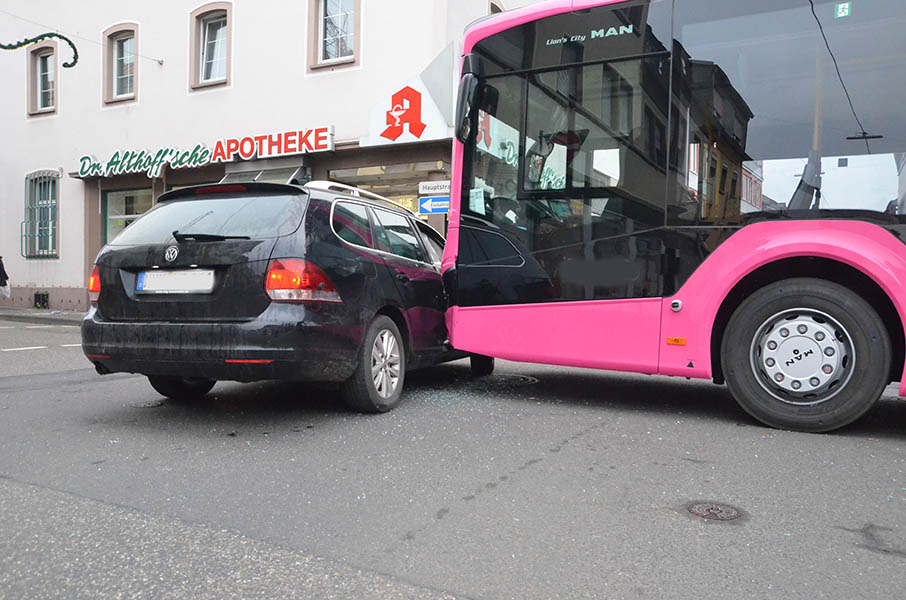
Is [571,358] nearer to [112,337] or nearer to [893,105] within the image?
[893,105]

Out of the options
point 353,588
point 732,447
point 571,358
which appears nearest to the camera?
point 353,588

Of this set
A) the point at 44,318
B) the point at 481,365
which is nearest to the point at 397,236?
the point at 481,365

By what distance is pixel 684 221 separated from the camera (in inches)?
195

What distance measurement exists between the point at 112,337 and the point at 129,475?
1.36 m

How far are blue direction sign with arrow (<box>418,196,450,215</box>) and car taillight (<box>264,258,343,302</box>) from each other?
28.3 feet

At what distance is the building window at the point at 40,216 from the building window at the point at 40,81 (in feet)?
6.29

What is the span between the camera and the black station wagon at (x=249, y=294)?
171 inches

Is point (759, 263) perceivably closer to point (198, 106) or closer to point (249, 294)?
point (249, 294)

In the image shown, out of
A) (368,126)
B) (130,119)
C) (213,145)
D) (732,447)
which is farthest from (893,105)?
(130,119)

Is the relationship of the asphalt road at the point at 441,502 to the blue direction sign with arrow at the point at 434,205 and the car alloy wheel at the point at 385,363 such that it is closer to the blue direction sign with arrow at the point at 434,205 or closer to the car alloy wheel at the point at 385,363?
the car alloy wheel at the point at 385,363

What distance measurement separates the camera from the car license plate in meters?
4.43

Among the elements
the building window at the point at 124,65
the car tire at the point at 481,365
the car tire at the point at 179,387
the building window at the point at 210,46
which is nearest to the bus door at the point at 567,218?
the car tire at the point at 481,365

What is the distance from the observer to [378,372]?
5082mm

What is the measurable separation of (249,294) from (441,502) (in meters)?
1.92
